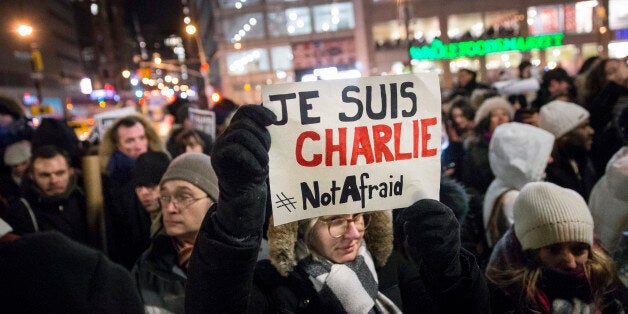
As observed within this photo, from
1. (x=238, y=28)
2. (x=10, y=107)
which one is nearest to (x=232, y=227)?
(x=10, y=107)

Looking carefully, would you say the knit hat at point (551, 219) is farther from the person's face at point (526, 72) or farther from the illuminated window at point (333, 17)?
the illuminated window at point (333, 17)

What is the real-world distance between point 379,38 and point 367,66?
8.74 feet

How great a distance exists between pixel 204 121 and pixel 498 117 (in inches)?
160

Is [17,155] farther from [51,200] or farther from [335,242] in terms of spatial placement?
[335,242]

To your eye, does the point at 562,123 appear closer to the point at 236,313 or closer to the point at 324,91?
the point at 324,91

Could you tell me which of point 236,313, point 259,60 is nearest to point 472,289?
point 236,313

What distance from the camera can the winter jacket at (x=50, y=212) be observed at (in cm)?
439

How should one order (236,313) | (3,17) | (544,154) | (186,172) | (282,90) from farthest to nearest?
(3,17) → (544,154) → (186,172) → (282,90) → (236,313)

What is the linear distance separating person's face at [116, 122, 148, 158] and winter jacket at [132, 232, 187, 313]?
127 inches

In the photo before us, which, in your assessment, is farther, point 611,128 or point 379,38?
point 379,38

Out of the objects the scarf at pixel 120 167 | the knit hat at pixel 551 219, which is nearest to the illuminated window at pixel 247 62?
the scarf at pixel 120 167

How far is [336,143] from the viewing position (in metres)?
2.18

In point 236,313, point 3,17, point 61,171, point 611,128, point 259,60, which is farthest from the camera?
point 3,17

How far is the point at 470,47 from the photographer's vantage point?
2911cm
